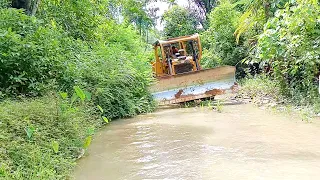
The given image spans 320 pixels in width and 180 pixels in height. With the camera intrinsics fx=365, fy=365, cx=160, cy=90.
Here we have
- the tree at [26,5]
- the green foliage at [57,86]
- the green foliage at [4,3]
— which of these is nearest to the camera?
the green foliage at [57,86]

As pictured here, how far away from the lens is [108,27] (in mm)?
12375

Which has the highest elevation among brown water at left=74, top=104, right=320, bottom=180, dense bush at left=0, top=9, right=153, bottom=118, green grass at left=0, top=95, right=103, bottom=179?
dense bush at left=0, top=9, right=153, bottom=118

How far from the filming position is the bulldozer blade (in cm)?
1049

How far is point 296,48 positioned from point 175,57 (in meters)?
5.44

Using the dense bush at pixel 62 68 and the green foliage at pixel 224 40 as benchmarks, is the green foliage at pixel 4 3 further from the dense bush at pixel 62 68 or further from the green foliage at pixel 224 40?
the green foliage at pixel 224 40

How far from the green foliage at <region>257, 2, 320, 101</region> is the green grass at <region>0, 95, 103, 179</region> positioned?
506cm

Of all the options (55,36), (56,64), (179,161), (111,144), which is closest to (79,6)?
(55,36)

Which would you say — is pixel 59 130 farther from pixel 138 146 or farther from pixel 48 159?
pixel 138 146

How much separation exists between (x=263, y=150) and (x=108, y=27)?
348 inches

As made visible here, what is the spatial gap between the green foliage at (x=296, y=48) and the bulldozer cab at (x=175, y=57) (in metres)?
3.81

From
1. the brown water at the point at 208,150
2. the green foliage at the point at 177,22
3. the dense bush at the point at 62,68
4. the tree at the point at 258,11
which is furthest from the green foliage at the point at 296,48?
the green foliage at the point at 177,22

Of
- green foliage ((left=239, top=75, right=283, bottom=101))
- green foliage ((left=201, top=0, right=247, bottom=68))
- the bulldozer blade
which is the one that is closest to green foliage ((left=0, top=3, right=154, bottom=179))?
the bulldozer blade

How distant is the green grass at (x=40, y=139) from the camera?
345 cm

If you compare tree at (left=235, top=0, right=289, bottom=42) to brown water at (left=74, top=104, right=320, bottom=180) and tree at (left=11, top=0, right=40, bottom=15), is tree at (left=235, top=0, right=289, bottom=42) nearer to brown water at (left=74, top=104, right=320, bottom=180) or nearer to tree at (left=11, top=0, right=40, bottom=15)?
brown water at (left=74, top=104, right=320, bottom=180)
